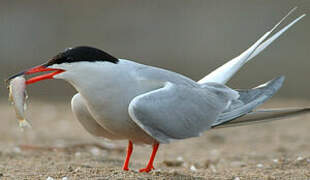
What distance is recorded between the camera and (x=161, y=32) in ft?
64.4

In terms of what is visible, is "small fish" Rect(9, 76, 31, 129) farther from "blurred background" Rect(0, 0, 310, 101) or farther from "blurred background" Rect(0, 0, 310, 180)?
"blurred background" Rect(0, 0, 310, 101)

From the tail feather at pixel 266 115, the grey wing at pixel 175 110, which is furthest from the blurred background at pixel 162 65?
the tail feather at pixel 266 115

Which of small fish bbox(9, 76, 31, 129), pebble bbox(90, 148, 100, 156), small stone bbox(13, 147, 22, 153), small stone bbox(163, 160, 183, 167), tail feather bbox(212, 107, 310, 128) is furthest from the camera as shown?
pebble bbox(90, 148, 100, 156)

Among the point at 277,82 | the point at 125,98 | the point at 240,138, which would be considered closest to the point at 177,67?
the point at 240,138

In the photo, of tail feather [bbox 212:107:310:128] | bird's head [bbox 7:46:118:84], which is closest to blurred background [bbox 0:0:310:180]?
tail feather [bbox 212:107:310:128]

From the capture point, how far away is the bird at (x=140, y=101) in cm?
403

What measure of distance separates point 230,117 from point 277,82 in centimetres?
72

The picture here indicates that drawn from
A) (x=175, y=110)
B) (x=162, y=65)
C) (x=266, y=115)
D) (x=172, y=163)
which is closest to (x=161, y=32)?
(x=162, y=65)

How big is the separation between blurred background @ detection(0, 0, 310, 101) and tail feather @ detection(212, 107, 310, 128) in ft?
29.8

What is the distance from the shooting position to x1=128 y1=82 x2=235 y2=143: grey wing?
4.07 m

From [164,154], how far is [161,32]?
42.9 ft

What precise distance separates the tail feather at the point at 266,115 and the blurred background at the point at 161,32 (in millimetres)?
9090

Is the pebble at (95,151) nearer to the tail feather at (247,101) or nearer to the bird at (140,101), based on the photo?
the bird at (140,101)

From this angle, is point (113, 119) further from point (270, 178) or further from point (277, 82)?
point (277, 82)
